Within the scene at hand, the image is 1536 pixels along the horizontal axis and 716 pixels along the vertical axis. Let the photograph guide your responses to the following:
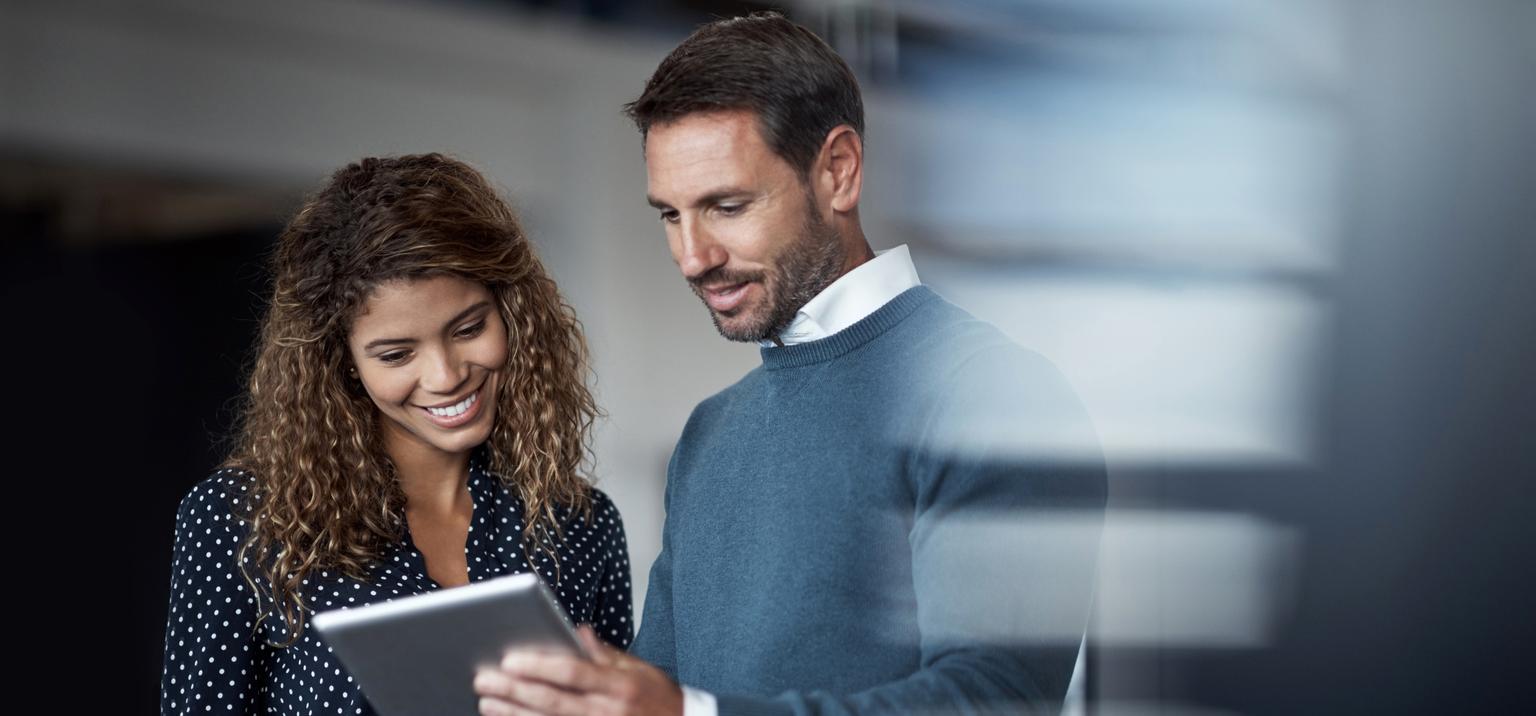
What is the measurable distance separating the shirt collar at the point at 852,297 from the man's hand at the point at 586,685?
300 mm

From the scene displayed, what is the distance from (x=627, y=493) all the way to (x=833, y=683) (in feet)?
8.96

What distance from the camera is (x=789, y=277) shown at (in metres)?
1.08

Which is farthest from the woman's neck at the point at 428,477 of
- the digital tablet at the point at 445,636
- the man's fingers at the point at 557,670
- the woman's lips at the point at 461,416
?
the man's fingers at the point at 557,670

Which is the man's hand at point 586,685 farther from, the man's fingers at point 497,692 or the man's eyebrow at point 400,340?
the man's eyebrow at point 400,340

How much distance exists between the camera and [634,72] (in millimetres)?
3676

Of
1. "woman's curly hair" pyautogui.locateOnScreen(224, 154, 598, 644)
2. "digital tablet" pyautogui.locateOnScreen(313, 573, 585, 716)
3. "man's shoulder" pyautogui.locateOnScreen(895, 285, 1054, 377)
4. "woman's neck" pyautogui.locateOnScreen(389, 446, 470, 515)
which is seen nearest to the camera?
"digital tablet" pyautogui.locateOnScreen(313, 573, 585, 716)

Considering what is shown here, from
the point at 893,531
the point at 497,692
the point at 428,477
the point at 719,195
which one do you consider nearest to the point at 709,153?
the point at 719,195

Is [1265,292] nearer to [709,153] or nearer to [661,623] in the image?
[709,153]

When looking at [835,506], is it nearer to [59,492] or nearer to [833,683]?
[833,683]

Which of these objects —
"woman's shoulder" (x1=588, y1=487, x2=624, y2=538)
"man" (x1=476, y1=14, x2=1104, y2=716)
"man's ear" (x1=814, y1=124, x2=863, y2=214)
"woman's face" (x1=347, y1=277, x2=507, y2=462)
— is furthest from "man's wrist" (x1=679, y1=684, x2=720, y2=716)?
"woman's shoulder" (x1=588, y1=487, x2=624, y2=538)

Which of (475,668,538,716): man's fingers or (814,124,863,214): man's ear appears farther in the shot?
(814,124,863,214): man's ear

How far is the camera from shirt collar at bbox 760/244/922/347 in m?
1.09

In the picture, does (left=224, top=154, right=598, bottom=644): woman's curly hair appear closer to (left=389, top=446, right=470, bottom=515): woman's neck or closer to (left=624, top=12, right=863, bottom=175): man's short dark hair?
(left=389, top=446, right=470, bottom=515): woman's neck

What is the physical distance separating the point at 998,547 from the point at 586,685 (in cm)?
27
